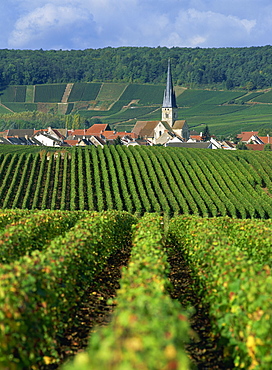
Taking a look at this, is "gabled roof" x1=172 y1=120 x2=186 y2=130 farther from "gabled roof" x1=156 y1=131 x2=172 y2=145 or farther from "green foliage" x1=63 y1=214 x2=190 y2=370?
"green foliage" x1=63 y1=214 x2=190 y2=370

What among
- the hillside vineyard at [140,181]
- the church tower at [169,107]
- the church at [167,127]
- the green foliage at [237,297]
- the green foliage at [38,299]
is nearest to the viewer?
the green foliage at [38,299]

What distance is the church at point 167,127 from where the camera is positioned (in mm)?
133325

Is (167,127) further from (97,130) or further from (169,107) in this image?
(97,130)

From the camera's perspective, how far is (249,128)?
566 feet

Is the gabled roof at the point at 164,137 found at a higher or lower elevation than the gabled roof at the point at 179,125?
lower

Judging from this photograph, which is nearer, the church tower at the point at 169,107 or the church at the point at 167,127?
the church at the point at 167,127

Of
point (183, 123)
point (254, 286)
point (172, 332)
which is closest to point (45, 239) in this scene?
point (254, 286)

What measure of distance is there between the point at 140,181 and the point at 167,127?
9424 centimetres

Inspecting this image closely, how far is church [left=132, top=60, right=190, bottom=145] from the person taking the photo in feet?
437

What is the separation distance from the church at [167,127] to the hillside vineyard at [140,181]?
251 feet

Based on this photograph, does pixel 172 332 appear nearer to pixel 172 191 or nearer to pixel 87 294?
pixel 87 294

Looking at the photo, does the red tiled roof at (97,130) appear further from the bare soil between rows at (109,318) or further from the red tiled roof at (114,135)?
the bare soil between rows at (109,318)

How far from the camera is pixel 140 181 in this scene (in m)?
44.5

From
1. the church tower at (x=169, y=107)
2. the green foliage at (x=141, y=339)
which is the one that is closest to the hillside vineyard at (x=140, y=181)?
the green foliage at (x=141, y=339)
